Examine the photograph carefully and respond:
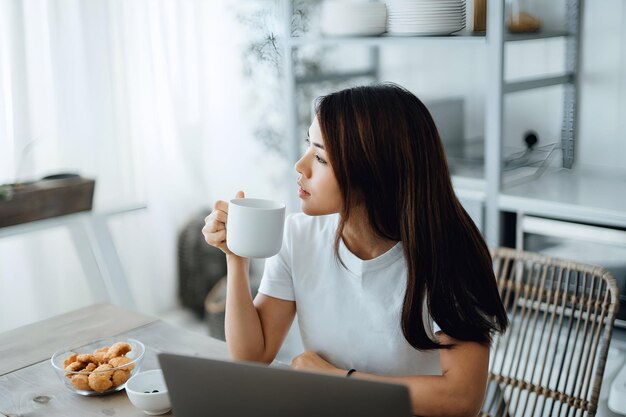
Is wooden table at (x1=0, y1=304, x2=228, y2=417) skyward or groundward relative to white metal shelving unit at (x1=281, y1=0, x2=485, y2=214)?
groundward

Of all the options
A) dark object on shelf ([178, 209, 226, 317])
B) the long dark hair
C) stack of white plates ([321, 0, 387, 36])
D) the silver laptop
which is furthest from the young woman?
dark object on shelf ([178, 209, 226, 317])

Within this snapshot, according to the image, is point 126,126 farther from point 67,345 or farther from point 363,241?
point 363,241

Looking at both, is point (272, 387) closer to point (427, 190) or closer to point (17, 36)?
point (427, 190)

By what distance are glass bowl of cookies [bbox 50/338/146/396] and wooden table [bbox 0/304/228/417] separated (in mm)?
21

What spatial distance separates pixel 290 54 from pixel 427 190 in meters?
1.52

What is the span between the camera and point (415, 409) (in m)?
1.30

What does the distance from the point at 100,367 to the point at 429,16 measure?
57.6 inches

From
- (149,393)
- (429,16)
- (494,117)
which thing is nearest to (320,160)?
(149,393)

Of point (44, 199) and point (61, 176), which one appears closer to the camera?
point (44, 199)

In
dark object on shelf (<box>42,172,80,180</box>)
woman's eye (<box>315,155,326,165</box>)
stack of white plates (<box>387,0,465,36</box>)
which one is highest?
stack of white plates (<box>387,0,465,36</box>)

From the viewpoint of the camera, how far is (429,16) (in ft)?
7.75

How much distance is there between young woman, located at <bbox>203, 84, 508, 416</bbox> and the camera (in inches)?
51.9

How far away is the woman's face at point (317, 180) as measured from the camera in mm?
1359

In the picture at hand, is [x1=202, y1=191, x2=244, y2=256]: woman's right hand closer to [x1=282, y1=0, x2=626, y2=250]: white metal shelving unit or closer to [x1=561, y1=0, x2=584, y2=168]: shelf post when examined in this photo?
[x1=282, y1=0, x2=626, y2=250]: white metal shelving unit
